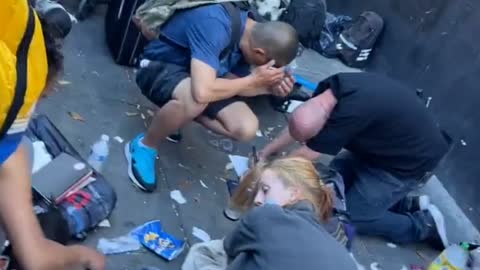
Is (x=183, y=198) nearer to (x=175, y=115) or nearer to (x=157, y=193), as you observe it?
(x=157, y=193)

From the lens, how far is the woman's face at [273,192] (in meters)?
3.19

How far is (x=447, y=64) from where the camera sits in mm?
5559

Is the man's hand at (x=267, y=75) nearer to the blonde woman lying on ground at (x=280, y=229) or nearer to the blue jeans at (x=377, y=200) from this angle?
the blue jeans at (x=377, y=200)

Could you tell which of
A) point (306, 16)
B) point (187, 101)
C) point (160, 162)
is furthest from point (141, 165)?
point (306, 16)

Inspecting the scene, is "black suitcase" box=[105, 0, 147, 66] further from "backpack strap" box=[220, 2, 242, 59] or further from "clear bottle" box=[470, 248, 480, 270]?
"clear bottle" box=[470, 248, 480, 270]

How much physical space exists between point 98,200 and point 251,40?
1.20 metres

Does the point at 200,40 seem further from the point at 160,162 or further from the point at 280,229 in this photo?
the point at 280,229

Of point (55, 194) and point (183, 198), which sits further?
point (183, 198)

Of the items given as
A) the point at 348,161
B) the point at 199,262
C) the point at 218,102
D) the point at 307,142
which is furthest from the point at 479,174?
the point at 199,262

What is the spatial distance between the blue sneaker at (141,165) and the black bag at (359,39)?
268 cm

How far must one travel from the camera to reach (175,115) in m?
4.29

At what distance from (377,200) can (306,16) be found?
7.56 ft

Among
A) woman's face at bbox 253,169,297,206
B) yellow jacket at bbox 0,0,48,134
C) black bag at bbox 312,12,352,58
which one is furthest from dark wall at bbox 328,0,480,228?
yellow jacket at bbox 0,0,48,134

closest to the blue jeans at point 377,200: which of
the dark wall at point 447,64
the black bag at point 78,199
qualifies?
the dark wall at point 447,64
